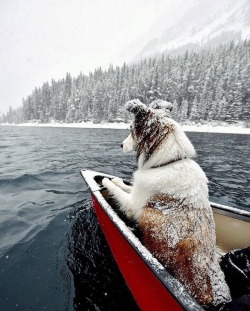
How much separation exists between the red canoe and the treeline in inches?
2670

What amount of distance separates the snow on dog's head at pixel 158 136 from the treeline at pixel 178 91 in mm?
68717

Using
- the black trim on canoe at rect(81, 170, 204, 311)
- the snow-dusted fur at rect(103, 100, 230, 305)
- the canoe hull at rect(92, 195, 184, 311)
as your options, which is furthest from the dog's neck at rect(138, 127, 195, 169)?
the canoe hull at rect(92, 195, 184, 311)

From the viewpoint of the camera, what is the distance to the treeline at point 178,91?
218ft

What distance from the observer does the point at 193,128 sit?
60719 mm

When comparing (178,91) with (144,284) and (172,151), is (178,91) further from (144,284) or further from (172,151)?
(144,284)

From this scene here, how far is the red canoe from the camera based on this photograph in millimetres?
1904

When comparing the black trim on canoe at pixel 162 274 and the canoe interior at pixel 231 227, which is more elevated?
the black trim on canoe at pixel 162 274

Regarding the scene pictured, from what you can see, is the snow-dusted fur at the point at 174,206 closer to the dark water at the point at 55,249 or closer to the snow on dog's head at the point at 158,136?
the snow on dog's head at the point at 158,136

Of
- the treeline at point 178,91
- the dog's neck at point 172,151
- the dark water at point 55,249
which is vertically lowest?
the dark water at point 55,249

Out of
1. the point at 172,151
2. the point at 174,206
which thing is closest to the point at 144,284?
the point at 174,206

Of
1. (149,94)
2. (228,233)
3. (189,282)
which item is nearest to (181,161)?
(189,282)

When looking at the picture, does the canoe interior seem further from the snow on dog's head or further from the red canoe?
the snow on dog's head

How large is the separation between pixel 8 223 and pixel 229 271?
209 inches

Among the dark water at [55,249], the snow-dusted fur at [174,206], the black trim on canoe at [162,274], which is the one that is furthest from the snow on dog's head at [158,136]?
the dark water at [55,249]
